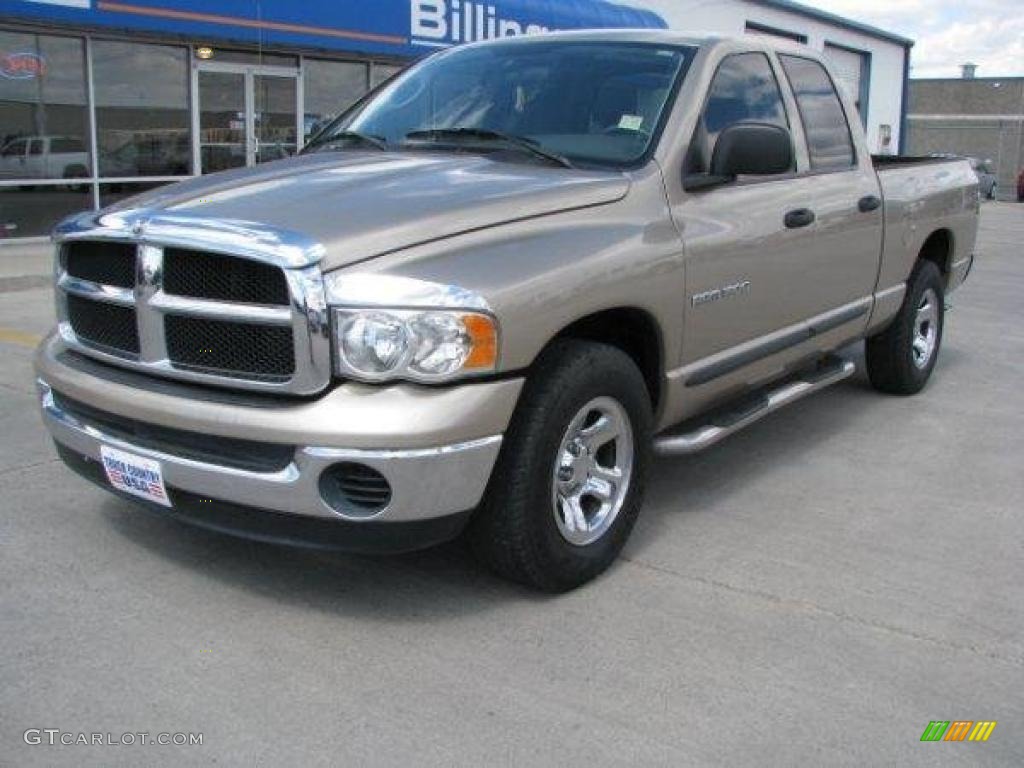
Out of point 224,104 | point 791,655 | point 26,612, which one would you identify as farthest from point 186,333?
point 224,104

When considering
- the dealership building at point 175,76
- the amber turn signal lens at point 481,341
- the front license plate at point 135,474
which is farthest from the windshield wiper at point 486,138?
the dealership building at point 175,76

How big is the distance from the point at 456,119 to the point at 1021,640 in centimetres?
295

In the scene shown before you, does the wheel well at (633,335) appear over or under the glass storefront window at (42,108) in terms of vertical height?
under

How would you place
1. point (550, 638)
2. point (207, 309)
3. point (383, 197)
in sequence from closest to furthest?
point (207, 309), point (550, 638), point (383, 197)

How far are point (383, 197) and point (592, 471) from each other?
47.0 inches

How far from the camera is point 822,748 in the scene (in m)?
2.91

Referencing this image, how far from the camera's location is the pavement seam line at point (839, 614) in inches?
136

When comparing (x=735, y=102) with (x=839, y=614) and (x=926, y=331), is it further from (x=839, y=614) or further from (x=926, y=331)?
(x=926, y=331)

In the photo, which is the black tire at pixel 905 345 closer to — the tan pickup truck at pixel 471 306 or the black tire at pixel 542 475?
the tan pickup truck at pixel 471 306

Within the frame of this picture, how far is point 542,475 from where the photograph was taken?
3490 mm

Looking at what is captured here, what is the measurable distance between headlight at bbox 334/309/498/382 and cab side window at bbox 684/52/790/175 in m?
1.53

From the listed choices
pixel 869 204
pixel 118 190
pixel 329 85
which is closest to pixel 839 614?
pixel 869 204

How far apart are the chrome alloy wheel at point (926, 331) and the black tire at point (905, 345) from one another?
1 cm

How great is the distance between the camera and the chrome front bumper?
3.14m
